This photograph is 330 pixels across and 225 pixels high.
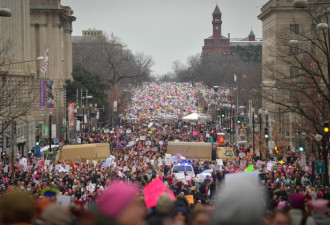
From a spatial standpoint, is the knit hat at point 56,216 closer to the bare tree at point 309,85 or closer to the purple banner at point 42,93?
the bare tree at point 309,85

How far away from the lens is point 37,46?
96125 mm

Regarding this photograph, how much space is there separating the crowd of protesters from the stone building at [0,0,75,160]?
5.72 meters

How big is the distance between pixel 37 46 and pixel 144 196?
81.5m

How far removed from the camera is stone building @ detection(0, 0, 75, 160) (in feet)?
212

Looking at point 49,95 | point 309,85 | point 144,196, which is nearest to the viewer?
point 144,196

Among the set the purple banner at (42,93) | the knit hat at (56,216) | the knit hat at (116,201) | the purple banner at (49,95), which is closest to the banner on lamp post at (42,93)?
the purple banner at (42,93)

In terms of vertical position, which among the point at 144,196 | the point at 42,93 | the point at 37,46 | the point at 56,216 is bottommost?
Result: the point at 144,196

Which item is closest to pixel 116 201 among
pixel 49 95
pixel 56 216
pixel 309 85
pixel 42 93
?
pixel 56 216

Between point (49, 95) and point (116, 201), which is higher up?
point (49, 95)

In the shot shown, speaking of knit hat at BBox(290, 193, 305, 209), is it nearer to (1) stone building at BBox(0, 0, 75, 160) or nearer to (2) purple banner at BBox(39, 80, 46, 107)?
(1) stone building at BBox(0, 0, 75, 160)

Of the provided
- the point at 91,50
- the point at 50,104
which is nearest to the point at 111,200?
the point at 50,104

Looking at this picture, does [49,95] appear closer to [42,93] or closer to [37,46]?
[42,93]

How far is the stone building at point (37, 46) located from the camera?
6475cm

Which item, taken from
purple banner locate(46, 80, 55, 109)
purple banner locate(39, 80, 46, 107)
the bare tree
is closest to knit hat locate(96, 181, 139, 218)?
the bare tree
